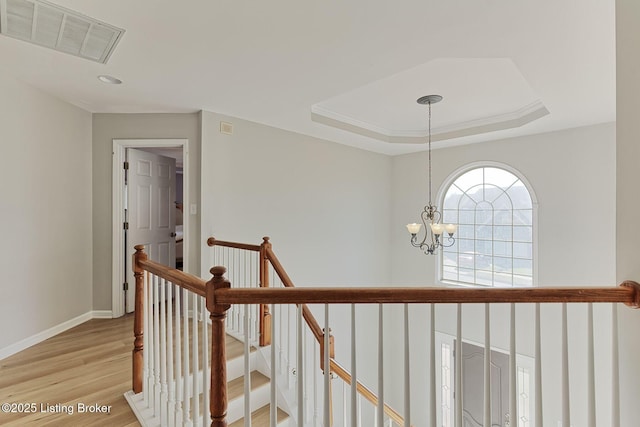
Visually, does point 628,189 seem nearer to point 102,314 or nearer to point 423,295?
point 423,295

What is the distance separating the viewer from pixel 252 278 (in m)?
3.03

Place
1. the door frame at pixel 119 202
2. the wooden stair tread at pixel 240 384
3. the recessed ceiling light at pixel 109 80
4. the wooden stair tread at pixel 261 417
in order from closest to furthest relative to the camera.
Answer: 1. the wooden stair tread at pixel 261 417
2. the wooden stair tread at pixel 240 384
3. the recessed ceiling light at pixel 109 80
4. the door frame at pixel 119 202

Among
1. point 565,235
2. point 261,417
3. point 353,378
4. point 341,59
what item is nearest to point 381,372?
point 353,378

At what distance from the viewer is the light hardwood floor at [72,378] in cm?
183

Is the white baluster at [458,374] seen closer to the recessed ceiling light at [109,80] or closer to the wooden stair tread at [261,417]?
the wooden stair tread at [261,417]

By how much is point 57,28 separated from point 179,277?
1767mm

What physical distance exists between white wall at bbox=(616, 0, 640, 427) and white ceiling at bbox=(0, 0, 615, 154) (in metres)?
0.48

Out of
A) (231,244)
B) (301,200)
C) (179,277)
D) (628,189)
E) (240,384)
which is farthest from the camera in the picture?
(301,200)

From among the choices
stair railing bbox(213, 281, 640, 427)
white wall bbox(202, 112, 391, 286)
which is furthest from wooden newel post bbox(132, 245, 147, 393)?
white wall bbox(202, 112, 391, 286)

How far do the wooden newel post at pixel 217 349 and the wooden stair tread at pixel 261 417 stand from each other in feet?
3.87

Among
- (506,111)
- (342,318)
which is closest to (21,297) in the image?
(342,318)

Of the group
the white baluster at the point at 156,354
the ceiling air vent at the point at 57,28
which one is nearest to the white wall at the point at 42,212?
the ceiling air vent at the point at 57,28

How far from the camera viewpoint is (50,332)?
2896mm

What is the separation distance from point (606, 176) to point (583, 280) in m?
1.25
